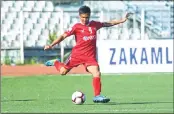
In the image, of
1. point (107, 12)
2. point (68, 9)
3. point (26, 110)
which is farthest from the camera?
point (68, 9)

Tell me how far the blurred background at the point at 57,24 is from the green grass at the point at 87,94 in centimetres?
812

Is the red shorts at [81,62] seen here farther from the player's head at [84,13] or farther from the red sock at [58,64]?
the player's head at [84,13]

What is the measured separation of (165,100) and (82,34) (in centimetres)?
210

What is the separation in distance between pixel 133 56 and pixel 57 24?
31.6 ft

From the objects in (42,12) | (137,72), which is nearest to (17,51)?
(42,12)

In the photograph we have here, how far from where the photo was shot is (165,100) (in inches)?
496

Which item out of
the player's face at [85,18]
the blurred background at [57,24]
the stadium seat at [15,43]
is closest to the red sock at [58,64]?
the player's face at [85,18]

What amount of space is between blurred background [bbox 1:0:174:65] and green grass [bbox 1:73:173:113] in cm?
812

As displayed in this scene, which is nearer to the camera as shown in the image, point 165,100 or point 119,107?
point 119,107

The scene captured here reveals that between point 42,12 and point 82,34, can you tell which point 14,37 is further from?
point 82,34

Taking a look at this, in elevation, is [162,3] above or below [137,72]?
above

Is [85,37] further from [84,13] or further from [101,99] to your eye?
[101,99]

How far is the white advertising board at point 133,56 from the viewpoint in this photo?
22.7 meters

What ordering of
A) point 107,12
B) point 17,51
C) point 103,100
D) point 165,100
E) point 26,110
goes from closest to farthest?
point 26,110 → point 103,100 → point 165,100 → point 17,51 → point 107,12
